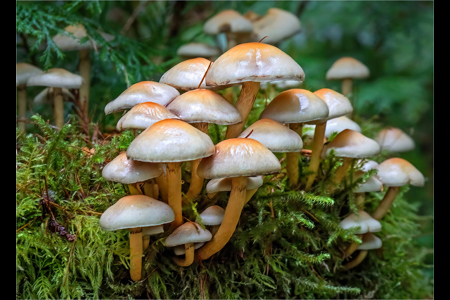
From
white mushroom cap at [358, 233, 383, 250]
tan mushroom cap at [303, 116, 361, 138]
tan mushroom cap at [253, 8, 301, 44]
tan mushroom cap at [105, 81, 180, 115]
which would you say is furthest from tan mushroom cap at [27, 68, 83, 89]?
white mushroom cap at [358, 233, 383, 250]

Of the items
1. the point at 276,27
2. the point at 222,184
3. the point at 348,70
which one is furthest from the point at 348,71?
the point at 222,184

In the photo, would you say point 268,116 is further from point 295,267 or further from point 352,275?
point 352,275

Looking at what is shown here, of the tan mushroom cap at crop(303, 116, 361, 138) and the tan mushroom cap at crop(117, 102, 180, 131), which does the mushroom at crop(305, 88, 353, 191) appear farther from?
the tan mushroom cap at crop(117, 102, 180, 131)

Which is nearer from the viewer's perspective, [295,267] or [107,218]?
[107,218]

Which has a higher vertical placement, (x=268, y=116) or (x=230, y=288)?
(x=268, y=116)

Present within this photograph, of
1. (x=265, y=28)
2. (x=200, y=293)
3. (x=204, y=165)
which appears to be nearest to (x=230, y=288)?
(x=200, y=293)

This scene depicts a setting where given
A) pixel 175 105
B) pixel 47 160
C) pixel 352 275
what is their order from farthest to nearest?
1. pixel 352 275
2. pixel 47 160
3. pixel 175 105

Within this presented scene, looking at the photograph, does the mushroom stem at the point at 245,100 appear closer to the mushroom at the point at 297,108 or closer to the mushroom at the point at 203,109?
the mushroom at the point at 297,108
